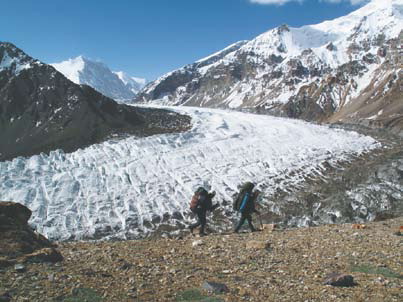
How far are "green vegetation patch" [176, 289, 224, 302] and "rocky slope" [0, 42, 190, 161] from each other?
6108 cm

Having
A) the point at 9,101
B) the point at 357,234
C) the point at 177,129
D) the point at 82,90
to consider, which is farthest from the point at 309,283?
the point at 9,101

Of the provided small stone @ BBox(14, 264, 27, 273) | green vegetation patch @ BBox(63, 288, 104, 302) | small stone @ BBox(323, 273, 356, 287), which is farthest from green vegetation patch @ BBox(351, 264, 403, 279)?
small stone @ BBox(14, 264, 27, 273)

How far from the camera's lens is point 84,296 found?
8414 millimetres

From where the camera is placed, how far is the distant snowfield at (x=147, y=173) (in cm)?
4378

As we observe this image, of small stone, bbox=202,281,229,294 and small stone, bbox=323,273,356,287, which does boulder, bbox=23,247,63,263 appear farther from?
small stone, bbox=323,273,356,287

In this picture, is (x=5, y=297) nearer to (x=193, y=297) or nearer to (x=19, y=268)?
(x=19, y=268)

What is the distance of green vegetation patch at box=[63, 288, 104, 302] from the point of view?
824 centimetres

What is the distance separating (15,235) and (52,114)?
86.9m

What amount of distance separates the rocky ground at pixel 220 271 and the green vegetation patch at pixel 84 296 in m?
0.02

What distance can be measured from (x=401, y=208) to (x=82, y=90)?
80.6m

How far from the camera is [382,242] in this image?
1469 centimetres

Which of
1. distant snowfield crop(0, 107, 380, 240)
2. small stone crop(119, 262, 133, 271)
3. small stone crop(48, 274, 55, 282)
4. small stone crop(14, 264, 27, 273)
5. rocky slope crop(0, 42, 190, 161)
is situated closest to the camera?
small stone crop(48, 274, 55, 282)

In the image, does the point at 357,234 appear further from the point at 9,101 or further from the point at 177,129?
the point at 9,101

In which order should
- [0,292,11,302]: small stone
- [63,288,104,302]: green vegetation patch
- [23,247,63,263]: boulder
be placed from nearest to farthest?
[0,292,11,302]: small stone
[63,288,104,302]: green vegetation patch
[23,247,63,263]: boulder
